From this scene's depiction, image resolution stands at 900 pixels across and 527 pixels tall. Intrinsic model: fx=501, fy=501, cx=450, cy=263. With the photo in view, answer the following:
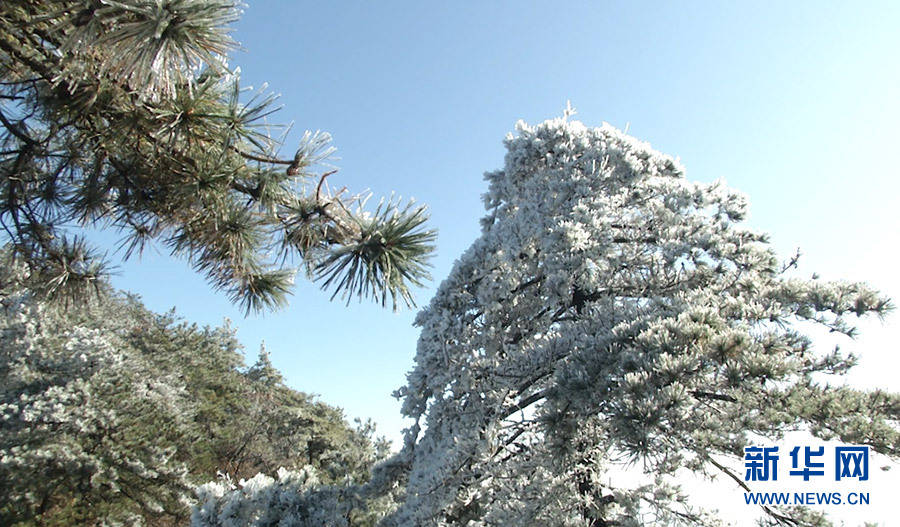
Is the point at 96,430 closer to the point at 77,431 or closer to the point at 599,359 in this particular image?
the point at 77,431

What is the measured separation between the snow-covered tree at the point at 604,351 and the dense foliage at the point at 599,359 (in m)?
0.02

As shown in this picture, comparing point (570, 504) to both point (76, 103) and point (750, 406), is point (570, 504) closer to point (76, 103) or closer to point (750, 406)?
point (750, 406)

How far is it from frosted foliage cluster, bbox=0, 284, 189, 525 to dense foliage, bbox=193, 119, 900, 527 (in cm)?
869

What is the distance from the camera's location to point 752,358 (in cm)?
336

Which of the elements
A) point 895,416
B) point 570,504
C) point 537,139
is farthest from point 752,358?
point 537,139

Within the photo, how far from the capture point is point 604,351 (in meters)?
4.12

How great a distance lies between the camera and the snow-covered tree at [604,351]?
137 inches

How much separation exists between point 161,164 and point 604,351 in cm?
366

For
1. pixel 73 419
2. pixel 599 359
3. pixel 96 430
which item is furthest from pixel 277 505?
pixel 96 430

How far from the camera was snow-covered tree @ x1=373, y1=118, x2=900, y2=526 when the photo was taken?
3479 mm

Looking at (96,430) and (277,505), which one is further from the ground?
(96,430)

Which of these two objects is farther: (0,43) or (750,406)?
(750,406)

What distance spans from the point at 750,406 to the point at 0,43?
17.4 ft

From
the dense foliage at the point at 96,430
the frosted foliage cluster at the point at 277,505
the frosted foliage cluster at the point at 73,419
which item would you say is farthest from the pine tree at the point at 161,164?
the frosted foliage cluster at the point at 73,419
